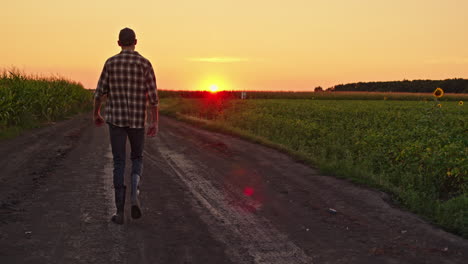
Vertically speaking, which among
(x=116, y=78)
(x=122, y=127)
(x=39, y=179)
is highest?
(x=116, y=78)

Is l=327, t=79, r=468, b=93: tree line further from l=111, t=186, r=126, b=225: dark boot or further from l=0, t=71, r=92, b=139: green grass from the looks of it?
l=111, t=186, r=126, b=225: dark boot

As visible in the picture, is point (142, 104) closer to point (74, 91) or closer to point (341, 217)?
point (341, 217)

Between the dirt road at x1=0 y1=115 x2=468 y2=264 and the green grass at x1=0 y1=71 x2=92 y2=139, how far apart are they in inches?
332

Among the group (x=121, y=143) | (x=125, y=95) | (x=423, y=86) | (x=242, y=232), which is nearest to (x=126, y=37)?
(x=125, y=95)

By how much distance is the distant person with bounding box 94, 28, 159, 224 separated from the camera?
5320mm

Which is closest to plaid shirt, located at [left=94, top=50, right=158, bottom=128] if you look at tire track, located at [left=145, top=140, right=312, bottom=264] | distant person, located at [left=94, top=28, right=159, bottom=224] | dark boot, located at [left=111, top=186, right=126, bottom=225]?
distant person, located at [left=94, top=28, right=159, bottom=224]

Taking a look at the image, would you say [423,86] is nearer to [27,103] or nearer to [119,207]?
[27,103]

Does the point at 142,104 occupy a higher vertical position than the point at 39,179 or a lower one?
higher

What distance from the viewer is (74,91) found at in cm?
3253

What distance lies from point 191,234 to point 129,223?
905 millimetres

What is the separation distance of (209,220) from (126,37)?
8.17 feet

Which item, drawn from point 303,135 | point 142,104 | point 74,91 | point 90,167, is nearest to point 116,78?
point 142,104

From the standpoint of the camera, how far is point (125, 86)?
5328 millimetres

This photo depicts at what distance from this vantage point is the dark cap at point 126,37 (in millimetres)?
5370
